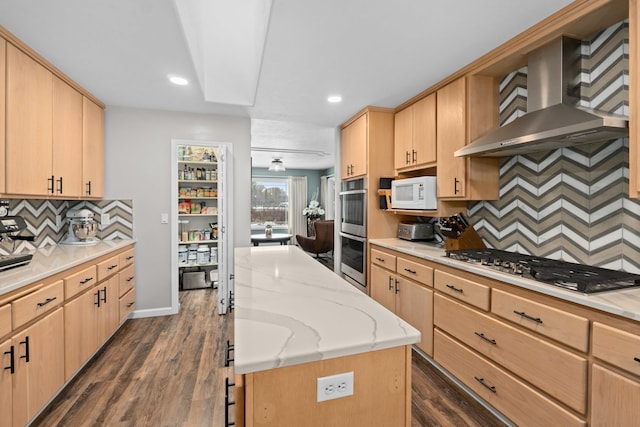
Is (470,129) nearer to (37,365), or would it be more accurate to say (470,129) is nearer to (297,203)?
(37,365)

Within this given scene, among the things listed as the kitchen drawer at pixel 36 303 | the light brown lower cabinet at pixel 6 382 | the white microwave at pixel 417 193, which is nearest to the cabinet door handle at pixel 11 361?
the light brown lower cabinet at pixel 6 382

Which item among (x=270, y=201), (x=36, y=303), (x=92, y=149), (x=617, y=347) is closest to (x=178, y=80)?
(x=92, y=149)

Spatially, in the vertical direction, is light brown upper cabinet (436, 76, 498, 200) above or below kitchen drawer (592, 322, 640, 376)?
above

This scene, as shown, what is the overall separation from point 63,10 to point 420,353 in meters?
3.25

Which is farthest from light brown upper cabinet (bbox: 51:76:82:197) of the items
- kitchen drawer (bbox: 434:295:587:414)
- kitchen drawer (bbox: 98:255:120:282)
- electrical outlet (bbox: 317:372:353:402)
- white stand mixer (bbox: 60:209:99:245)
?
kitchen drawer (bbox: 434:295:587:414)

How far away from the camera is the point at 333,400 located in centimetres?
85

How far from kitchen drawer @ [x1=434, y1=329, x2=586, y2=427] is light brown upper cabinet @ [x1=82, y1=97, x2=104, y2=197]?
3.36 m

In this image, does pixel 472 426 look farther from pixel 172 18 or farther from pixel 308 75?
pixel 172 18

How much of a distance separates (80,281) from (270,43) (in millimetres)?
2061

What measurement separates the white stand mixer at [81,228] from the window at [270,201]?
5.88 m

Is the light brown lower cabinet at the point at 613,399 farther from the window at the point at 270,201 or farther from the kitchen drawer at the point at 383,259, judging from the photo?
the window at the point at 270,201

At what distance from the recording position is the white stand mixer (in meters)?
2.91

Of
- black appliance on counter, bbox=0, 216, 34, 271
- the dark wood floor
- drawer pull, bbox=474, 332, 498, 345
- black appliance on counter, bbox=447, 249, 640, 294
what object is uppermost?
black appliance on counter, bbox=0, 216, 34, 271

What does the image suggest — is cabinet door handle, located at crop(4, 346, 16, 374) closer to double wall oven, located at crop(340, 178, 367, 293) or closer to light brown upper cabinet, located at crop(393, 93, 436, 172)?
double wall oven, located at crop(340, 178, 367, 293)
